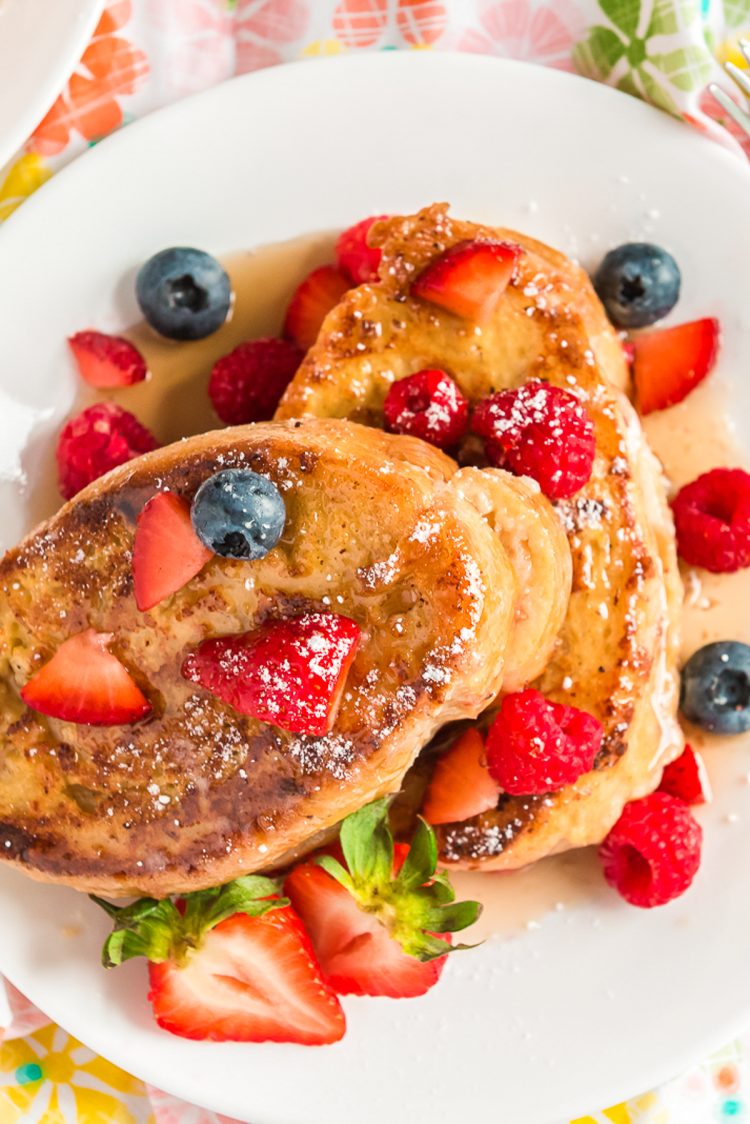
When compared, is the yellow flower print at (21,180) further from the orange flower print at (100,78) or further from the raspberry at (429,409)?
the raspberry at (429,409)

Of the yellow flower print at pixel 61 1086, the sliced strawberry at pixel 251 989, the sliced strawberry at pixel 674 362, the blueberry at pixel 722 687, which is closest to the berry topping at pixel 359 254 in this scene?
the sliced strawberry at pixel 674 362

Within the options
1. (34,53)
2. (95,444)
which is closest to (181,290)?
(95,444)

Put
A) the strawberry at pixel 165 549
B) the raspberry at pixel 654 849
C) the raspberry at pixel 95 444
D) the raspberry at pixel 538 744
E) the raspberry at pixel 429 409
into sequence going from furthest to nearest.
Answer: the raspberry at pixel 95 444, the raspberry at pixel 654 849, the raspberry at pixel 429 409, the raspberry at pixel 538 744, the strawberry at pixel 165 549

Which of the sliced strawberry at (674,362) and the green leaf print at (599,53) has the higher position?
the green leaf print at (599,53)

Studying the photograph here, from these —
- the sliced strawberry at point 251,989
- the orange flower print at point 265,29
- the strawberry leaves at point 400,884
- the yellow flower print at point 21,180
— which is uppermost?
the orange flower print at point 265,29

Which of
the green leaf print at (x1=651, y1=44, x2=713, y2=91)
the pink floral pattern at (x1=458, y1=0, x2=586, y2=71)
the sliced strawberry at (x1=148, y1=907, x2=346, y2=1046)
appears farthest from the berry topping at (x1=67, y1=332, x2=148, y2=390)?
the green leaf print at (x1=651, y1=44, x2=713, y2=91)

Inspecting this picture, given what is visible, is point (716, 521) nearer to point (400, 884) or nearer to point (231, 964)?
point (400, 884)
